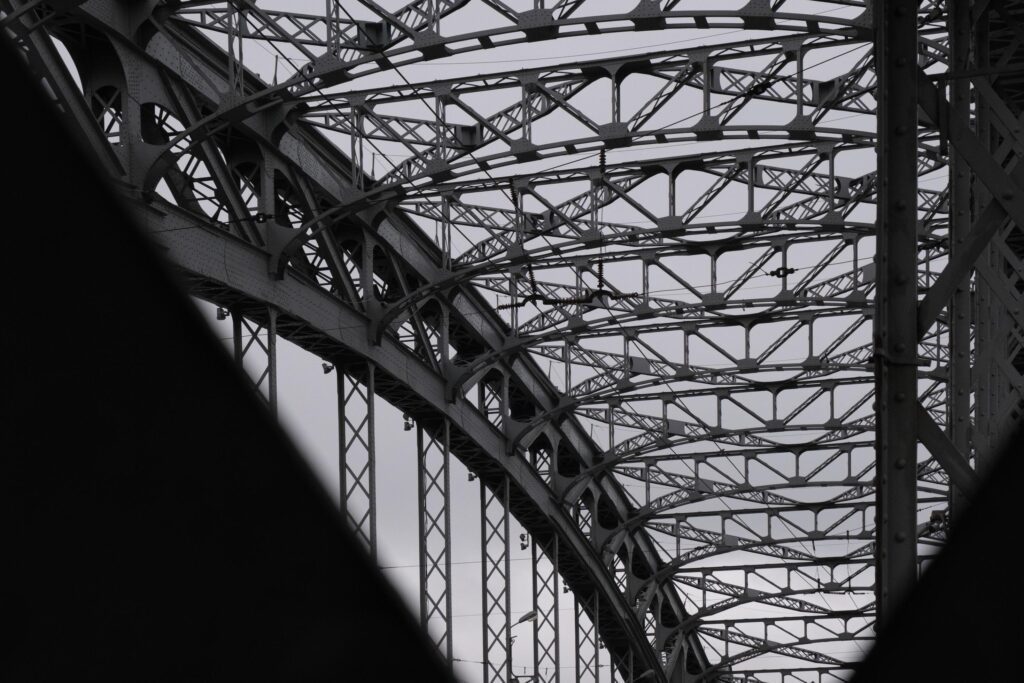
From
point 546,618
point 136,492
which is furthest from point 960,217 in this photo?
point 546,618

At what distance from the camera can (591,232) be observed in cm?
2414

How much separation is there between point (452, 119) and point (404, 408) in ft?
22.2

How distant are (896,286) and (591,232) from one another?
59.7 ft

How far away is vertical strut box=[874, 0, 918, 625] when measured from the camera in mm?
5891

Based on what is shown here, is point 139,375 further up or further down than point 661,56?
further down

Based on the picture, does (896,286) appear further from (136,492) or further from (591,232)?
(591,232)

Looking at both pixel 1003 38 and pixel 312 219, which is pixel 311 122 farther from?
pixel 1003 38

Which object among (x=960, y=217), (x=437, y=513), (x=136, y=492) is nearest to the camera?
(x=136, y=492)

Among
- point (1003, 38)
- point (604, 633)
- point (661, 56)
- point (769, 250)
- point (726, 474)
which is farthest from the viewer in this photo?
point (604, 633)

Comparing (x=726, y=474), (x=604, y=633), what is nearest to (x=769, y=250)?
(x=726, y=474)

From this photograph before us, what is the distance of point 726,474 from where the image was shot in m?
39.3

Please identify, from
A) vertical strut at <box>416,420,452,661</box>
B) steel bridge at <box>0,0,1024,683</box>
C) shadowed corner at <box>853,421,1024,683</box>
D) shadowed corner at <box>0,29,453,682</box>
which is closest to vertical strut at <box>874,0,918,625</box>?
steel bridge at <box>0,0,1024,683</box>

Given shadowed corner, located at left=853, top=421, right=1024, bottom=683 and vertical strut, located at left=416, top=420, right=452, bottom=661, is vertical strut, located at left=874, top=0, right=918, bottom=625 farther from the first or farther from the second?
vertical strut, located at left=416, top=420, right=452, bottom=661

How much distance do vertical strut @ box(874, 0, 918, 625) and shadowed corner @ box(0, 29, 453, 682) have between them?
17.3ft
